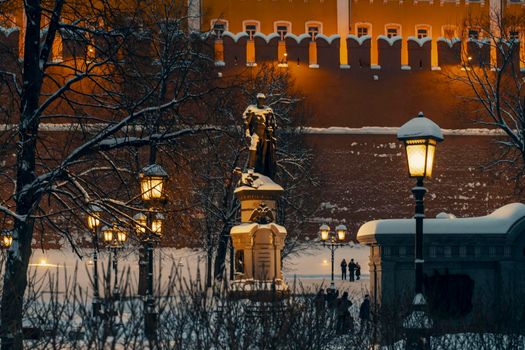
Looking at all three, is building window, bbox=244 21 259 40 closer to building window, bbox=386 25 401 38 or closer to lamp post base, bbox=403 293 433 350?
building window, bbox=386 25 401 38

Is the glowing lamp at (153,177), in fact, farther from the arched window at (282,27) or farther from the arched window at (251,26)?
the arched window at (251,26)

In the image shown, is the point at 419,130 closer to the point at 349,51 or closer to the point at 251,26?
the point at 349,51

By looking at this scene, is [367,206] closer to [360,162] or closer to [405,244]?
[360,162]

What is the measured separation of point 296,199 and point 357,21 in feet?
43.2

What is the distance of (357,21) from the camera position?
42938mm

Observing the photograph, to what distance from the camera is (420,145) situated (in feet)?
30.8

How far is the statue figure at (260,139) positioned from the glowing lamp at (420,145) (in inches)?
256

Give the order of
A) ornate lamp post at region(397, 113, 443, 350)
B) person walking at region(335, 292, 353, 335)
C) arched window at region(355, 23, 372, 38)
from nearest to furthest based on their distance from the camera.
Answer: ornate lamp post at region(397, 113, 443, 350) → person walking at region(335, 292, 353, 335) → arched window at region(355, 23, 372, 38)

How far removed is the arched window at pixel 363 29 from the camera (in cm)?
4294

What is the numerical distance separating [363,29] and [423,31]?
9.20ft

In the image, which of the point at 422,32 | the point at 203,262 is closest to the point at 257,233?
the point at 203,262

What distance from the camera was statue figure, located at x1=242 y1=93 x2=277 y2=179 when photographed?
625 inches

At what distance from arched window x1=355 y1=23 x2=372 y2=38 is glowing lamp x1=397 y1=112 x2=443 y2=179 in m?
34.0

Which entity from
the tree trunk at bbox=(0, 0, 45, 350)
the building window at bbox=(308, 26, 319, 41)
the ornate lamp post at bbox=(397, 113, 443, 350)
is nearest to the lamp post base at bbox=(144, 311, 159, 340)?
the tree trunk at bbox=(0, 0, 45, 350)
